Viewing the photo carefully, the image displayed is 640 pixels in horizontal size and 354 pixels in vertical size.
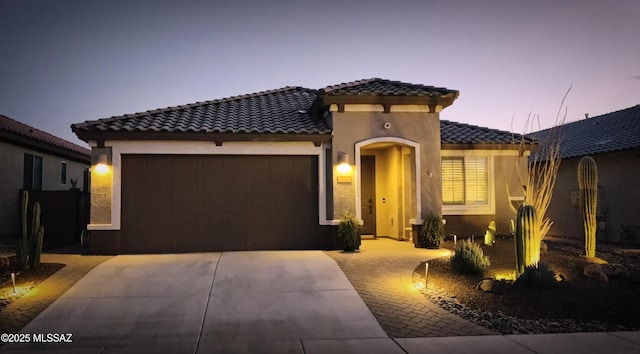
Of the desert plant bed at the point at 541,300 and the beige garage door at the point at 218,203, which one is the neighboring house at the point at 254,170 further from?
the desert plant bed at the point at 541,300

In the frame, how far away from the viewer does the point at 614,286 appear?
6828 millimetres

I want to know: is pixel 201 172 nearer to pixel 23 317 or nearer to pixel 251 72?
pixel 23 317

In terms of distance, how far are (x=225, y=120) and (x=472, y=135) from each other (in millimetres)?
8250

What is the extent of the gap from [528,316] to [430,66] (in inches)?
449

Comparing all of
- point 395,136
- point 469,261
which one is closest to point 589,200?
point 469,261

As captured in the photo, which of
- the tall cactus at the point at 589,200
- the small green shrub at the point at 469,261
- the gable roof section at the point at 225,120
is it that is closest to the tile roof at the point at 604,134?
the tall cactus at the point at 589,200

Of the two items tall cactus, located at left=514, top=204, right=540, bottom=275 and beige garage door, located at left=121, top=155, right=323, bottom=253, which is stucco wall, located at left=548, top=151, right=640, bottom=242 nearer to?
tall cactus, located at left=514, top=204, right=540, bottom=275

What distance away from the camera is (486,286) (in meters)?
6.65

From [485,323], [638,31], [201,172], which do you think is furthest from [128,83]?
[638,31]

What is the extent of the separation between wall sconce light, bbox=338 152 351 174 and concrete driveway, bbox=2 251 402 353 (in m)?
2.92

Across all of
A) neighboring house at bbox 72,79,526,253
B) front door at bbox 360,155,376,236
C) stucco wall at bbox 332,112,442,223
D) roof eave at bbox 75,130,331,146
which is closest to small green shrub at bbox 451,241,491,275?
neighboring house at bbox 72,79,526,253

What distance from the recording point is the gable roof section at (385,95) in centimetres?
1071

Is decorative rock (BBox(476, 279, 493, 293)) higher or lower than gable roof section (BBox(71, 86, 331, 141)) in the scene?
lower

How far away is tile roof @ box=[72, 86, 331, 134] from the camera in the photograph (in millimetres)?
10211
